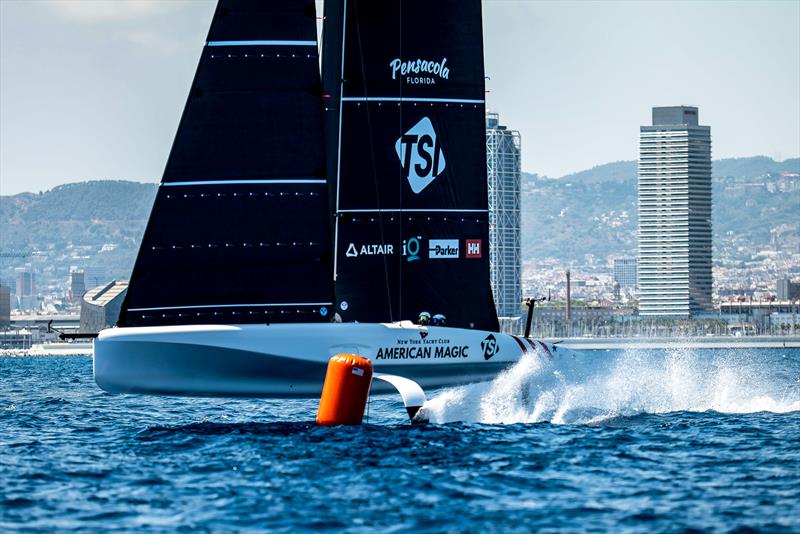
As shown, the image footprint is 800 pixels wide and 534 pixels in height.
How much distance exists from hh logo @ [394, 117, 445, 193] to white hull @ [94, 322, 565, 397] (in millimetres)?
3243

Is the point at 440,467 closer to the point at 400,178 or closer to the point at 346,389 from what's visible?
the point at 346,389

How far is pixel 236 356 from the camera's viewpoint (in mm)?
21328

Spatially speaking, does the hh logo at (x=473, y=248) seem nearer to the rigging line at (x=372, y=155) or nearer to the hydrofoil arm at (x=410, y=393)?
the rigging line at (x=372, y=155)

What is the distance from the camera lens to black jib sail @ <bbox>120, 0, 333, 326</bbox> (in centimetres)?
2209

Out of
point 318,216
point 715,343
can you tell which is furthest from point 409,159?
point 715,343

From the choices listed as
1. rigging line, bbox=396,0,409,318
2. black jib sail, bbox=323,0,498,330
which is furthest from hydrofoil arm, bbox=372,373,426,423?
rigging line, bbox=396,0,409,318

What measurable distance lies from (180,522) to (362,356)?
8.47 m

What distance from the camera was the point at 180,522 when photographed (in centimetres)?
1395

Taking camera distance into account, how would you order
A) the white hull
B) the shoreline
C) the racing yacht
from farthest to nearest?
the shoreline
the racing yacht
the white hull

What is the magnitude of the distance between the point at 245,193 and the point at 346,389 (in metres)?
3.86

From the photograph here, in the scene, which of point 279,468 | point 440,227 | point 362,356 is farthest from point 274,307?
point 279,468

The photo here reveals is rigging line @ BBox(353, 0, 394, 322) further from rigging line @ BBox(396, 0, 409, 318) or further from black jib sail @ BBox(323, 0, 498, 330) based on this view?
rigging line @ BBox(396, 0, 409, 318)

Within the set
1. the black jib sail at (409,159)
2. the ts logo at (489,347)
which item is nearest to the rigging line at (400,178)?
the black jib sail at (409,159)

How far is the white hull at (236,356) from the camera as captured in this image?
69.5ft
